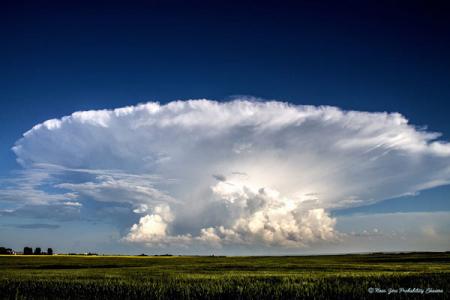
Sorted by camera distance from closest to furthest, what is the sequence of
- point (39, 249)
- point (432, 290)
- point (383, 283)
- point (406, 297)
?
point (406, 297)
point (432, 290)
point (383, 283)
point (39, 249)

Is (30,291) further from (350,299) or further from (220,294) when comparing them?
(350,299)

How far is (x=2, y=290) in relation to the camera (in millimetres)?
19484

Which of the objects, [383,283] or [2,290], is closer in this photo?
[383,283]

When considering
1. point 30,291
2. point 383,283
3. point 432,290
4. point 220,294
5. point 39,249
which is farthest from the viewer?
point 39,249

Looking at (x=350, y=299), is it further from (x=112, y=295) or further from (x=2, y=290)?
(x=2, y=290)

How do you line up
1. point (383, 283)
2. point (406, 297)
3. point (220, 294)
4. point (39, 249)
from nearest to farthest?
1. point (406, 297)
2. point (220, 294)
3. point (383, 283)
4. point (39, 249)

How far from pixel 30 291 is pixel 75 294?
11.2 ft

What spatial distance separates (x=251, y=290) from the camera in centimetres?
1584

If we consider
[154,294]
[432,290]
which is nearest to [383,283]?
[432,290]

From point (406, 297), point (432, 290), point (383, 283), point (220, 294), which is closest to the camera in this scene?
point (406, 297)

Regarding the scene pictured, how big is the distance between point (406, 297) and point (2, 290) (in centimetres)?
1942

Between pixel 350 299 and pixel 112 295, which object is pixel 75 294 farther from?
pixel 350 299

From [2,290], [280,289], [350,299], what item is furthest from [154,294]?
[2,290]

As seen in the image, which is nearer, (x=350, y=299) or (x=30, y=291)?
(x=350, y=299)
